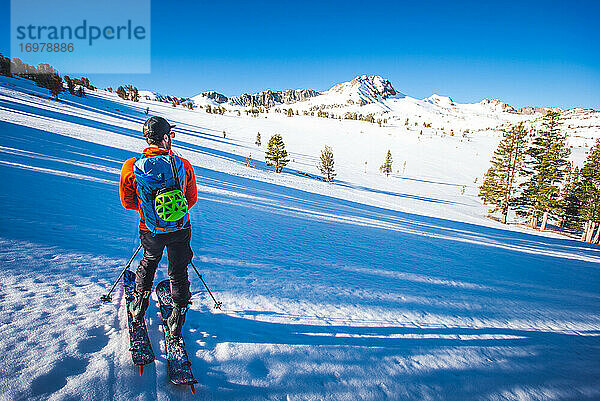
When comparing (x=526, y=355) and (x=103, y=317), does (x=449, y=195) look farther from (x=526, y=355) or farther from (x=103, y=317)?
(x=103, y=317)

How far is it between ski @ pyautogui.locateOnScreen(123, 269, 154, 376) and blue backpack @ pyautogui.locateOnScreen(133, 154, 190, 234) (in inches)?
37.3

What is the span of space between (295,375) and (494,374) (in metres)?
2.77

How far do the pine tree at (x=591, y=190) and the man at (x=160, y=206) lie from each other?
34.4m

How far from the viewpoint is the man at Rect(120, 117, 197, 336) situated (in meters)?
2.51

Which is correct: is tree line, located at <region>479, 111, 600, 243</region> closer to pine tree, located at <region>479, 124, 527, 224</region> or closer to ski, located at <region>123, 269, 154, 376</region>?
→ pine tree, located at <region>479, 124, 527, 224</region>

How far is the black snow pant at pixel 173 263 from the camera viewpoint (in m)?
2.68

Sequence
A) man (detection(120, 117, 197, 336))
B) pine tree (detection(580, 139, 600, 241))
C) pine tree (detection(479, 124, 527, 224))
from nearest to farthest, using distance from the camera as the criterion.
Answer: man (detection(120, 117, 197, 336)) → pine tree (detection(580, 139, 600, 241)) → pine tree (detection(479, 124, 527, 224))

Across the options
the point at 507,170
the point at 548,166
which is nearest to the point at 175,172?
the point at 548,166

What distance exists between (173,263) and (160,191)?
0.83 m

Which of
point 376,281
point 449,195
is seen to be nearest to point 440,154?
point 449,195

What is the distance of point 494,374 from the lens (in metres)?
3.32

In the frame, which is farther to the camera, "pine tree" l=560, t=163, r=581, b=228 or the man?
"pine tree" l=560, t=163, r=581, b=228

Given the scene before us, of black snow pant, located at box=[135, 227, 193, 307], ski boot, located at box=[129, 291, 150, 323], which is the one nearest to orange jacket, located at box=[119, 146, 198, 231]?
black snow pant, located at box=[135, 227, 193, 307]

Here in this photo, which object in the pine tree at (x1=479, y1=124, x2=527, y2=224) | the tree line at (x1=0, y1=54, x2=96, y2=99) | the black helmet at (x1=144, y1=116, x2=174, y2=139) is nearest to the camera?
the black helmet at (x1=144, y1=116, x2=174, y2=139)
